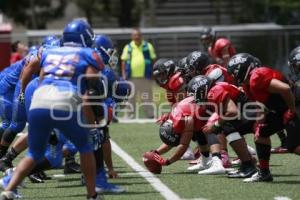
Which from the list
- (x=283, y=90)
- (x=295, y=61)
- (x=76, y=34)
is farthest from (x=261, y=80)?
(x=76, y=34)

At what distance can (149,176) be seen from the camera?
1047cm

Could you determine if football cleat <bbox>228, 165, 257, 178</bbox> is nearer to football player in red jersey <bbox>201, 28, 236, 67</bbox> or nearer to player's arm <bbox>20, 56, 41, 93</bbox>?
player's arm <bbox>20, 56, 41, 93</bbox>

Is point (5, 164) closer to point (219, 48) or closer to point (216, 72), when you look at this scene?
point (216, 72)

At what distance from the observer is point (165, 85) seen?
1167 centimetres

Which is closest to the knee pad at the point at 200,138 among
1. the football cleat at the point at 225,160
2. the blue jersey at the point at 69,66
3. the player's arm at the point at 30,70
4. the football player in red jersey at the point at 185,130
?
the football player in red jersey at the point at 185,130

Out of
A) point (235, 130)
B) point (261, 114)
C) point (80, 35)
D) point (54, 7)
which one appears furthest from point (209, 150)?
point (54, 7)

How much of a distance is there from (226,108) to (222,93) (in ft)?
0.55

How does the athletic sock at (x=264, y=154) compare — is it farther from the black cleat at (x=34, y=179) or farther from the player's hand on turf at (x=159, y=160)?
the black cleat at (x=34, y=179)

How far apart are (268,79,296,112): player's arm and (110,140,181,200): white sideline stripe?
1.45 meters

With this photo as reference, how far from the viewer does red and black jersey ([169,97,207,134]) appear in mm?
10688

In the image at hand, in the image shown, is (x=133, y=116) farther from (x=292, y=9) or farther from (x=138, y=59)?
(x=292, y=9)

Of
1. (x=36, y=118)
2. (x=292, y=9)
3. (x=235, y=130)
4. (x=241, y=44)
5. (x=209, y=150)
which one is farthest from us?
(x=292, y=9)

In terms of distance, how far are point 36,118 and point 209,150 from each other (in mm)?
3471

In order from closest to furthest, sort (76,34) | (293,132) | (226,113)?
1. (76,34)
2. (293,132)
3. (226,113)
